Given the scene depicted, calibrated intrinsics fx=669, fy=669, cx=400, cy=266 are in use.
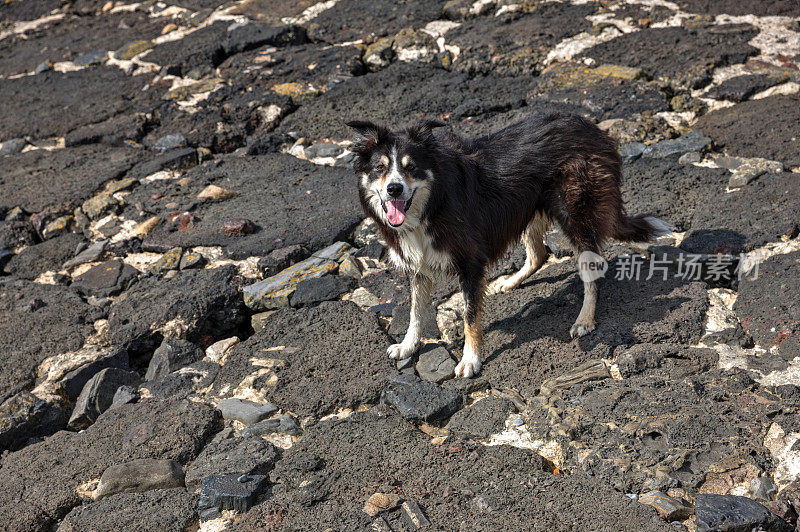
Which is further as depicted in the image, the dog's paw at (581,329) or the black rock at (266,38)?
the black rock at (266,38)

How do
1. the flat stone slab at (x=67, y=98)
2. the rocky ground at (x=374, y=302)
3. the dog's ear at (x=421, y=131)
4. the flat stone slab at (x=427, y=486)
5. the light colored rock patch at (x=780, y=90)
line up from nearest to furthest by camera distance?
the flat stone slab at (x=427, y=486), the rocky ground at (x=374, y=302), the dog's ear at (x=421, y=131), the light colored rock patch at (x=780, y=90), the flat stone slab at (x=67, y=98)

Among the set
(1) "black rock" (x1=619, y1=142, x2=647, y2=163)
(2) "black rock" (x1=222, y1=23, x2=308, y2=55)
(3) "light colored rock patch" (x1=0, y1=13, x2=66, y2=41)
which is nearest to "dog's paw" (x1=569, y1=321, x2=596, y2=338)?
(1) "black rock" (x1=619, y1=142, x2=647, y2=163)

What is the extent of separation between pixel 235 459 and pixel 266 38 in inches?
287

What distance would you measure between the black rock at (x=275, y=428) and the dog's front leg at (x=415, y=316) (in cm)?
88


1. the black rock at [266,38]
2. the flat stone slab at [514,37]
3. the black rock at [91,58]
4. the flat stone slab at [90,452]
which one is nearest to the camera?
the flat stone slab at [90,452]

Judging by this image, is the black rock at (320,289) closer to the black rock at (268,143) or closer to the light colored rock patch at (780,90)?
the black rock at (268,143)

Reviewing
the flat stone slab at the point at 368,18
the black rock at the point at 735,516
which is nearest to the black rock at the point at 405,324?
the black rock at the point at 735,516

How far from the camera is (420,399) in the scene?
13.9 ft

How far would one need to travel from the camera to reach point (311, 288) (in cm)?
546

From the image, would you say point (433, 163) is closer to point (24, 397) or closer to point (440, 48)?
point (24, 397)

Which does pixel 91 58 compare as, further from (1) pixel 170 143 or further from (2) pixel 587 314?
(2) pixel 587 314

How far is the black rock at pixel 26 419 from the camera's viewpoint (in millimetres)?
4656

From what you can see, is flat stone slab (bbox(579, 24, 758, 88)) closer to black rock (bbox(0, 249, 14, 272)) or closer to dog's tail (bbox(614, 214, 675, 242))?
dog's tail (bbox(614, 214, 675, 242))

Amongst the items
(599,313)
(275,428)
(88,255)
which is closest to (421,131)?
(599,313)
